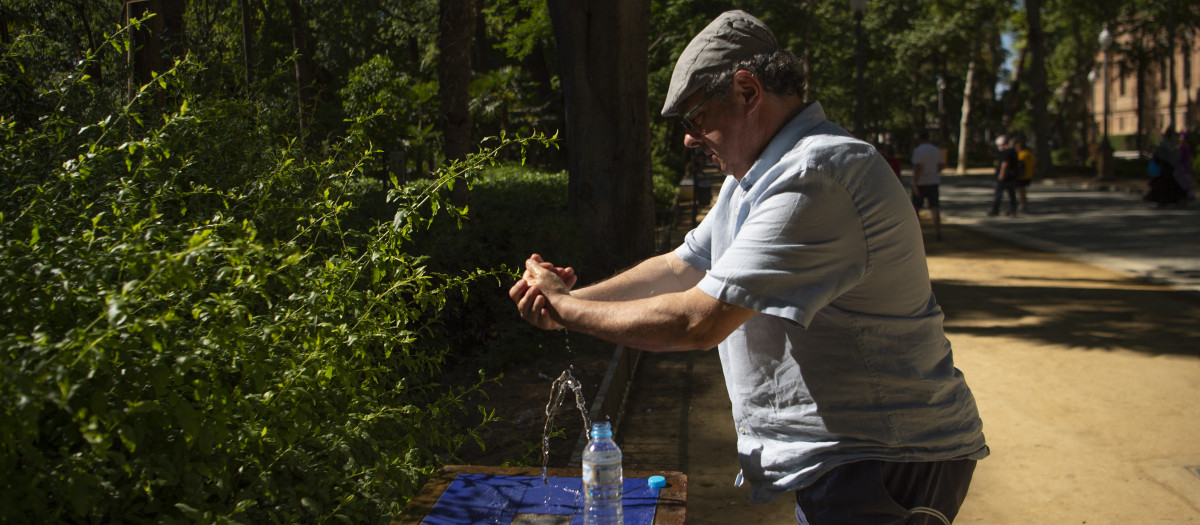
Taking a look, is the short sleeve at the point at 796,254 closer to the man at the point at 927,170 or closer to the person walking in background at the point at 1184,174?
the man at the point at 927,170

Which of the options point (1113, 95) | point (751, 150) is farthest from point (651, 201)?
point (1113, 95)

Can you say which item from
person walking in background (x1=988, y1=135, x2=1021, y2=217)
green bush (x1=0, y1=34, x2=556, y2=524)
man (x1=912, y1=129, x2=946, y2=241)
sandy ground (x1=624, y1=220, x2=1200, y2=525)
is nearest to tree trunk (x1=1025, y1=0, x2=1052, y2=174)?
person walking in background (x1=988, y1=135, x2=1021, y2=217)

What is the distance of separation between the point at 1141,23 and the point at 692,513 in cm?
5205

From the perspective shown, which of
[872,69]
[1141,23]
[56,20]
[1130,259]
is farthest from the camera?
[872,69]

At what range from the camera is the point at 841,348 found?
2322mm

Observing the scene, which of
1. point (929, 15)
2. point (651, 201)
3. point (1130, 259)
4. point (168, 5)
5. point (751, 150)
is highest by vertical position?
point (929, 15)

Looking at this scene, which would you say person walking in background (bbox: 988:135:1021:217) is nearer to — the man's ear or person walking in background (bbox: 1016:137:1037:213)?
person walking in background (bbox: 1016:137:1037:213)

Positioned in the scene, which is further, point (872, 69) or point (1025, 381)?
point (872, 69)

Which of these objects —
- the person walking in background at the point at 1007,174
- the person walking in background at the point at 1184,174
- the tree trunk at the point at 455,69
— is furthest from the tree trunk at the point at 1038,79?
the tree trunk at the point at 455,69

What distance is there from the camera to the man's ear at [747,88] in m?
2.39

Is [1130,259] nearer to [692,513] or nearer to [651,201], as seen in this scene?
[651,201]

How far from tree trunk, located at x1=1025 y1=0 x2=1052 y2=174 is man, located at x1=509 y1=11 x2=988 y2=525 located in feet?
128

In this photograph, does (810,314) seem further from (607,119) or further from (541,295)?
(607,119)

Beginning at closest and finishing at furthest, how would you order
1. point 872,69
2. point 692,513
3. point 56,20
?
point 692,513
point 56,20
point 872,69
